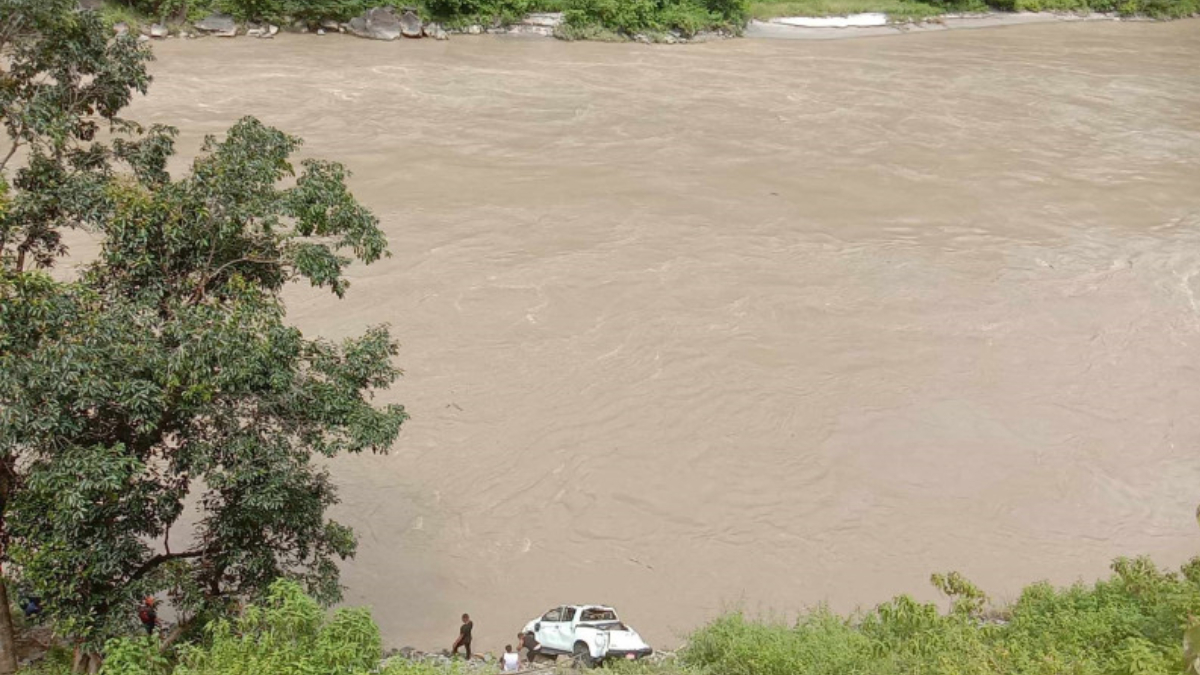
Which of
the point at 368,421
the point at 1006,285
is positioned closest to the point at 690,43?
the point at 1006,285

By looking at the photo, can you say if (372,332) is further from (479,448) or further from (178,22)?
(178,22)

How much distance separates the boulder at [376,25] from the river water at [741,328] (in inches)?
107

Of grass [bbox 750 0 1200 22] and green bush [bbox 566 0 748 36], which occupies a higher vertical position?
grass [bbox 750 0 1200 22]

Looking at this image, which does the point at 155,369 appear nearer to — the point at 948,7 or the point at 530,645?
the point at 530,645

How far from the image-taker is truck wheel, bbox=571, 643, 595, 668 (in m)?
10.6

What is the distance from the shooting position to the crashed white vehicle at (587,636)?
1073 centimetres

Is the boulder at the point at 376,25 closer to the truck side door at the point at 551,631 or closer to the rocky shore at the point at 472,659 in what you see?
the rocky shore at the point at 472,659

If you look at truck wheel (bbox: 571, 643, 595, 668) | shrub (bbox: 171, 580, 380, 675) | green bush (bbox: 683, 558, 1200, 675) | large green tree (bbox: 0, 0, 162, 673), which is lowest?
truck wheel (bbox: 571, 643, 595, 668)

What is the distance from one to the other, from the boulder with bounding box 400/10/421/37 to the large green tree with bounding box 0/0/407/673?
27609mm

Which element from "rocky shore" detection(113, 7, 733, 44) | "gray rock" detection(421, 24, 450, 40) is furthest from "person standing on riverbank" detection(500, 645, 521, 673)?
"gray rock" detection(421, 24, 450, 40)

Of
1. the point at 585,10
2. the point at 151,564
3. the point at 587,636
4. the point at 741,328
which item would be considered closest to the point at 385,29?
the point at 585,10

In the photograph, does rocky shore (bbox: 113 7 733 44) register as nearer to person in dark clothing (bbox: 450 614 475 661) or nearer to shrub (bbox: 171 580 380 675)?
person in dark clothing (bbox: 450 614 475 661)

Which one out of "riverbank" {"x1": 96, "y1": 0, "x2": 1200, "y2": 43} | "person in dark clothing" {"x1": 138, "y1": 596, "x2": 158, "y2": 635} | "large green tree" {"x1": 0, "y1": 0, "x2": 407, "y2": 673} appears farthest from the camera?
"riverbank" {"x1": 96, "y1": 0, "x2": 1200, "y2": 43}

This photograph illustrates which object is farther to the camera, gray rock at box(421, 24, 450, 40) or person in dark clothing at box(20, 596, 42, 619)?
gray rock at box(421, 24, 450, 40)
